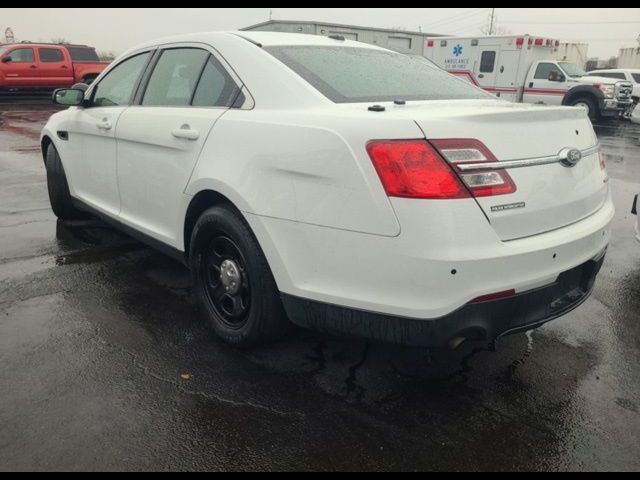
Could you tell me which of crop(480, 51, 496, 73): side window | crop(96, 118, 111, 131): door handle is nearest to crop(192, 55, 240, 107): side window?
crop(96, 118, 111, 131): door handle

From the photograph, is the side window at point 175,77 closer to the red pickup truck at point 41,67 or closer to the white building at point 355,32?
the white building at point 355,32

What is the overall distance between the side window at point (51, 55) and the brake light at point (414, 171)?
19.7m

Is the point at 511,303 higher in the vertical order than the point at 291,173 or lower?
lower

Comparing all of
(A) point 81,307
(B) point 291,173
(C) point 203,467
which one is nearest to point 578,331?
(B) point 291,173

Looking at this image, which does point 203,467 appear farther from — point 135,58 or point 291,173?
point 135,58

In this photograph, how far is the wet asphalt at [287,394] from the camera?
83.5 inches

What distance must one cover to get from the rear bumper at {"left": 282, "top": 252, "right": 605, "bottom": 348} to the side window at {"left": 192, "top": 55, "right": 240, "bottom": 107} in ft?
3.73

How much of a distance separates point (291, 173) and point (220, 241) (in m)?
0.74

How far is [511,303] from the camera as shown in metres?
2.15

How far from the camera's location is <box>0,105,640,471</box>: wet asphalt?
212 cm

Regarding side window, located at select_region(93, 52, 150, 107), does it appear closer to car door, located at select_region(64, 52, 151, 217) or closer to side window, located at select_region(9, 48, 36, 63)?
car door, located at select_region(64, 52, 151, 217)

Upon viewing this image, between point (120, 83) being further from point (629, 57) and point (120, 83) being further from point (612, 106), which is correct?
point (629, 57)

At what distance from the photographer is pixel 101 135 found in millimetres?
3854
